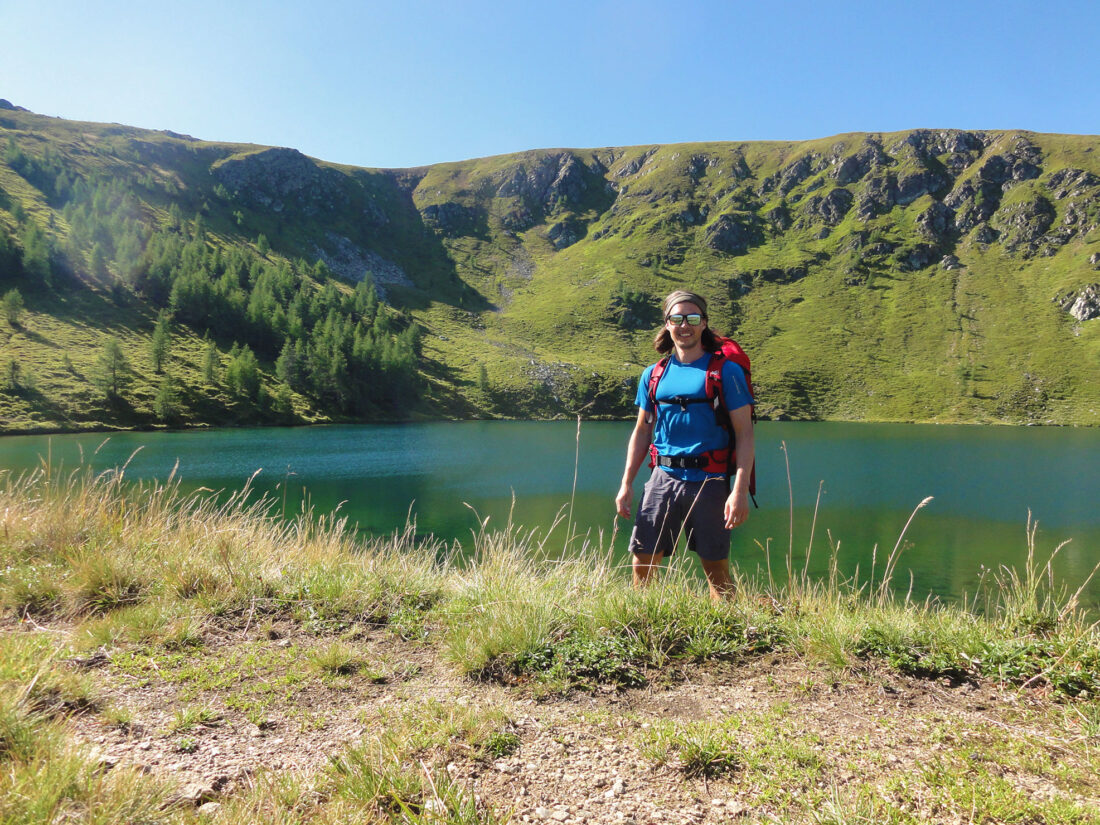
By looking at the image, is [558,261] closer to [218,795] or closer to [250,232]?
[250,232]

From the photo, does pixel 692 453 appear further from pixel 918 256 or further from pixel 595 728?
pixel 918 256

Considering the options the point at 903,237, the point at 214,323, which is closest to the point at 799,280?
the point at 903,237

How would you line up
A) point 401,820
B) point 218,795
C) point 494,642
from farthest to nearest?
point 494,642
point 218,795
point 401,820

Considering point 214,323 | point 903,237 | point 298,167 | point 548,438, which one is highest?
point 298,167

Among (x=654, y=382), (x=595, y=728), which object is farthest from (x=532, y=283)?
(x=595, y=728)

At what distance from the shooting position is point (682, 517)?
462 cm

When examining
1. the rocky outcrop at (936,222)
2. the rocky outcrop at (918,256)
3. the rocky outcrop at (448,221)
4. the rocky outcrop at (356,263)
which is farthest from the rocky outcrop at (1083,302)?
the rocky outcrop at (448,221)

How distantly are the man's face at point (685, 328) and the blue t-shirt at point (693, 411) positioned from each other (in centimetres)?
17

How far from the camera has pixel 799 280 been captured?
144m

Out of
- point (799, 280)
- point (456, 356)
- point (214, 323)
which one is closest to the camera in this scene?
point (214, 323)

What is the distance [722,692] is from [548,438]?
60674 millimetres

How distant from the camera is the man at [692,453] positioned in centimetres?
437

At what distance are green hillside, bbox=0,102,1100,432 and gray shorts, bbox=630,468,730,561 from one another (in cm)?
7265

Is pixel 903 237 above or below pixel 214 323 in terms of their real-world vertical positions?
above
